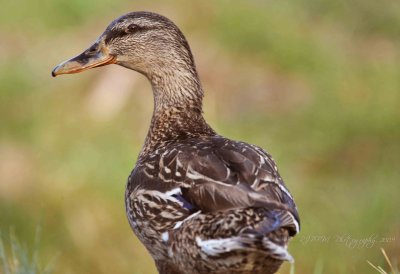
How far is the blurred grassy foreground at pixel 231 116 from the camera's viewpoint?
7.95 m

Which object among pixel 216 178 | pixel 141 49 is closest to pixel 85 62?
pixel 141 49

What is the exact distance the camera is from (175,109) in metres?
5.78

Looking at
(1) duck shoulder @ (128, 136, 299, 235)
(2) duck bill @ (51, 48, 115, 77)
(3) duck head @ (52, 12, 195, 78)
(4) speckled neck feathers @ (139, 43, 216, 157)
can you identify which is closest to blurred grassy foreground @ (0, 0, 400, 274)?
(4) speckled neck feathers @ (139, 43, 216, 157)

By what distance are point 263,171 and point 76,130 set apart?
13.9 ft

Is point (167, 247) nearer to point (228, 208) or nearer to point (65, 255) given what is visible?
point (228, 208)

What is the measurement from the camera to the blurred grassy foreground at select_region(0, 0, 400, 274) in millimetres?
7945

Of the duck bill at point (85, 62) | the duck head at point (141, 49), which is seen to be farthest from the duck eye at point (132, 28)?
the duck bill at point (85, 62)

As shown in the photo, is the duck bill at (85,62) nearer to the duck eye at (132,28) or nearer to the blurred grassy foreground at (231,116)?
the duck eye at (132,28)

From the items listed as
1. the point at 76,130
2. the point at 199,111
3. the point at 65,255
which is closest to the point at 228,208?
the point at 199,111

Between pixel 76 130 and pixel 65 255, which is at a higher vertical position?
pixel 76 130

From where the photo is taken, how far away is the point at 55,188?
8391 mm

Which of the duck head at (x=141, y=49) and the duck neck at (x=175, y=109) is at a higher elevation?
the duck head at (x=141, y=49)

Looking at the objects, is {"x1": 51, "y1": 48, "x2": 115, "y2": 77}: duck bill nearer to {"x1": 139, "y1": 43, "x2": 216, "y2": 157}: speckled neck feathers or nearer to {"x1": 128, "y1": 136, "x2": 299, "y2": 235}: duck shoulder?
{"x1": 139, "y1": 43, "x2": 216, "y2": 157}: speckled neck feathers

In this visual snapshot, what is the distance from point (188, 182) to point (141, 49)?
1.26 metres
